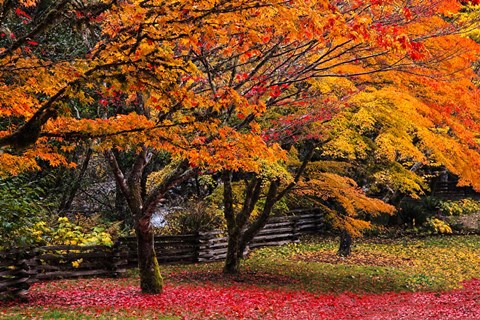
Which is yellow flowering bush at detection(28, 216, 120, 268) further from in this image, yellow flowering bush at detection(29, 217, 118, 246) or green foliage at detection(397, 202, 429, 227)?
green foliage at detection(397, 202, 429, 227)

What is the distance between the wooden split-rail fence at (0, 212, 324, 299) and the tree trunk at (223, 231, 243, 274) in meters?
3.19

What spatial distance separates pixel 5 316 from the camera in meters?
8.89

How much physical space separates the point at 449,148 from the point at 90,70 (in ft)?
37.3

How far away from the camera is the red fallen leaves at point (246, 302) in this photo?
1079 centimetres

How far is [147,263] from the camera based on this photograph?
12.3 metres

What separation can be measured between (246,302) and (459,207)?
23.2 meters

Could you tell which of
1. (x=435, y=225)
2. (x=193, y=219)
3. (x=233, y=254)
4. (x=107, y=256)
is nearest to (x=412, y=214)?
(x=435, y=225)

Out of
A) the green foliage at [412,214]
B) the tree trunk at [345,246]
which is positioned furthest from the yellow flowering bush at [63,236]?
the green foliage at [412,214]

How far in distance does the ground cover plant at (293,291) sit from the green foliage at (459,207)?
305 inches

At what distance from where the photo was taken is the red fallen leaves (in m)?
10.8

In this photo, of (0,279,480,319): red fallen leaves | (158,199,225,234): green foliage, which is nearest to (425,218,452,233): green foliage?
(0,279,480,319): red fallen leaves

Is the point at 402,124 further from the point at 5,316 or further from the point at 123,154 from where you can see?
the point at 123,154

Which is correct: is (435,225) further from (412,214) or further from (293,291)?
(293,291)

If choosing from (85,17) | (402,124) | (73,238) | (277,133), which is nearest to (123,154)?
(73,238)
